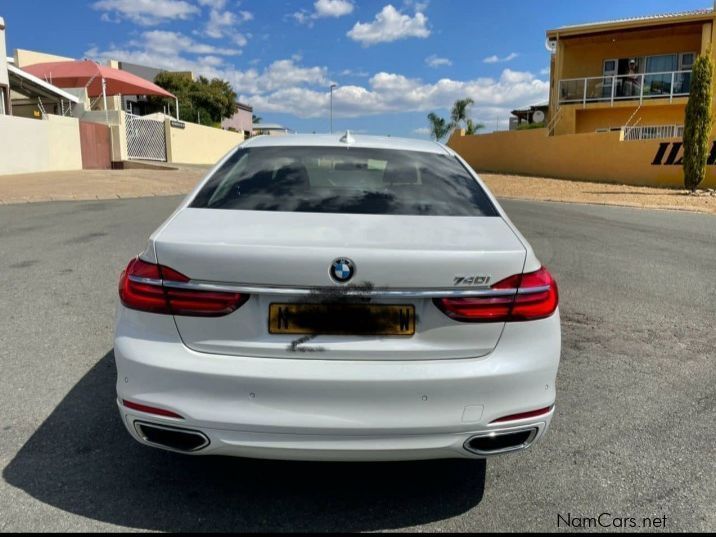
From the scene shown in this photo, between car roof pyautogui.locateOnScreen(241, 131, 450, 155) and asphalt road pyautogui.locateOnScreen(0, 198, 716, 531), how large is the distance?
1760 millimetres

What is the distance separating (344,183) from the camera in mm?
3553

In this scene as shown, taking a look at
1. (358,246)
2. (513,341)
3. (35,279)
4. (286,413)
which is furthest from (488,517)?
(35,279)

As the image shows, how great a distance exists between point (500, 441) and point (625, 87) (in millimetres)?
29959

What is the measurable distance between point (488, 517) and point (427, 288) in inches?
41.9

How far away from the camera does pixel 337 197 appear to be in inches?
120

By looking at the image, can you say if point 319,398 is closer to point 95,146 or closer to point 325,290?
point 325,290

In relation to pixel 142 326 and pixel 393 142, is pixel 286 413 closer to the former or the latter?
pixel 142 326

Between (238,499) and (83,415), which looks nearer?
(238,499)

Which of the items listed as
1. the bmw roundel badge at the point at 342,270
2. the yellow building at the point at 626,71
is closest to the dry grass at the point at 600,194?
the yellow building at the point at 626,71

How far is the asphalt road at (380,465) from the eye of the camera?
8.61ft

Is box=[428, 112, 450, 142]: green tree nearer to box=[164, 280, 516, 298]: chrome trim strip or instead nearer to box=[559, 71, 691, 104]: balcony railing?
box=[559, 71, 691, 104]: balcony railing

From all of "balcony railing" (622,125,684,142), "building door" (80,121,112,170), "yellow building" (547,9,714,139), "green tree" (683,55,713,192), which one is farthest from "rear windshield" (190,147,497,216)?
"yellow building" (547,9,714,139)

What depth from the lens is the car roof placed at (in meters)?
3.70

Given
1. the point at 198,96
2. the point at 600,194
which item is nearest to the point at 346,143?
the point at 600,194
